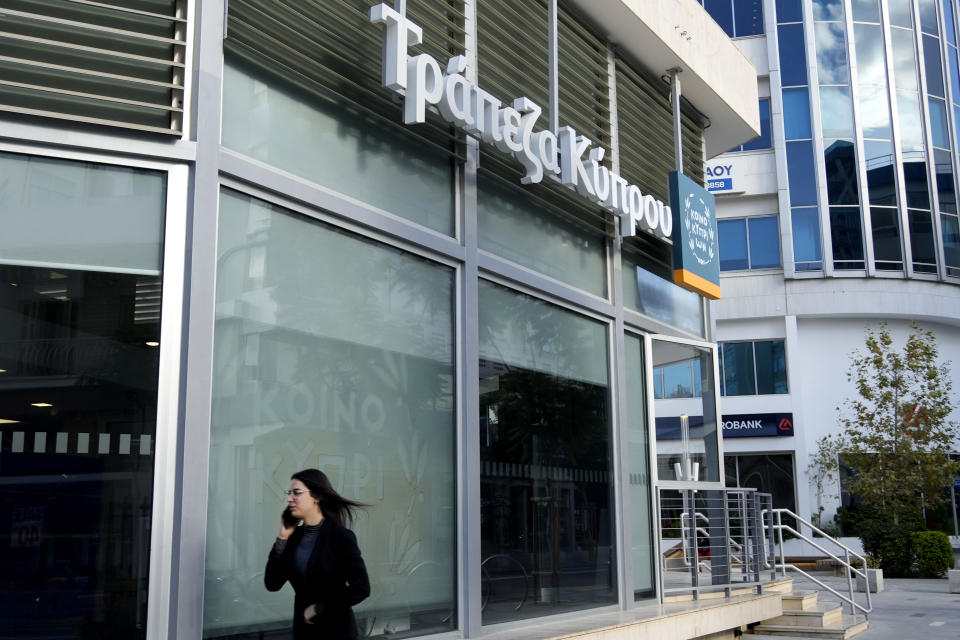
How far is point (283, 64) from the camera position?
6.52 metres

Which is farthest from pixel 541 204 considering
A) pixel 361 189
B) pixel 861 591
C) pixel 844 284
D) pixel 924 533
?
pixel 844 284

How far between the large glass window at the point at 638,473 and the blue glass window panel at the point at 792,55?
27442 mm

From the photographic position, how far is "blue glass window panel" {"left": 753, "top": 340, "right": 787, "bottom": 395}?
1383 inches

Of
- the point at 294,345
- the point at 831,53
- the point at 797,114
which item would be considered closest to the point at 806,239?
the point at 797,114

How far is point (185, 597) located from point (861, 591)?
1862 centimetres

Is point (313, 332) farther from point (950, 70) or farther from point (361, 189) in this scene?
→ point (950, 70)

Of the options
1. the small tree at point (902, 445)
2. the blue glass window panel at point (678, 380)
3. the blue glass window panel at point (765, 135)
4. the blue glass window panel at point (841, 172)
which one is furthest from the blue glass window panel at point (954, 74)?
the blue glass window panel at point (678, 380)

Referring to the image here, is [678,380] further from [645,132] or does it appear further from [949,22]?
[949,22]

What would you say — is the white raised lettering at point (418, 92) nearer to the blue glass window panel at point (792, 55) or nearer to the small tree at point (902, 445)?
the small tree at point (902, 445)

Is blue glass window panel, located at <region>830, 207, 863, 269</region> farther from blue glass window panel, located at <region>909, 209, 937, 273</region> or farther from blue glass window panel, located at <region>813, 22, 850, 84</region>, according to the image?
blue glass window panel, located at <region>813, 22, 850, 84</region>

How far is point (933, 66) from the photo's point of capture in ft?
119

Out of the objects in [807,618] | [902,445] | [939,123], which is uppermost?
[939,123]

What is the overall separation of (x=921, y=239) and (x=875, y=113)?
474cm

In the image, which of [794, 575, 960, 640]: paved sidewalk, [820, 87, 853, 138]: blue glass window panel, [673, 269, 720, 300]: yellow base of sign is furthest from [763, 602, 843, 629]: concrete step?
[820, 87, 853, 138]: blue glass window panel
